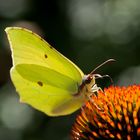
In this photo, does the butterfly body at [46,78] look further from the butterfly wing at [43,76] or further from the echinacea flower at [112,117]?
the echinacea flower at [112,117]

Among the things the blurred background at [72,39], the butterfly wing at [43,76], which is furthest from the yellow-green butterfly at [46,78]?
the blurred background at [72,39]

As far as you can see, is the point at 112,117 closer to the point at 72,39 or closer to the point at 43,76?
the point at 43,76

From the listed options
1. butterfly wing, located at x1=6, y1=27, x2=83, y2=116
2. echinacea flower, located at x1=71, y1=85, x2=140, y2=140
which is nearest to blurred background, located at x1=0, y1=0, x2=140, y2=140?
butterfly wing, located at x1=6, y1=27, x2=83, y2=116

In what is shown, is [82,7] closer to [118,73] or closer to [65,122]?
[118,73]

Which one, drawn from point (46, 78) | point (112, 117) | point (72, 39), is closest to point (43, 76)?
point (46, 78)

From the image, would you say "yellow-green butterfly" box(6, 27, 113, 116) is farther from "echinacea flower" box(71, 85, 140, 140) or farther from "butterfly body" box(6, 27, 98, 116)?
"echinacea flower" box(71, 85, 140, 140)

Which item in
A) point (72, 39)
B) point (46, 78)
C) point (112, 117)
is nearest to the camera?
point (112, 117)
